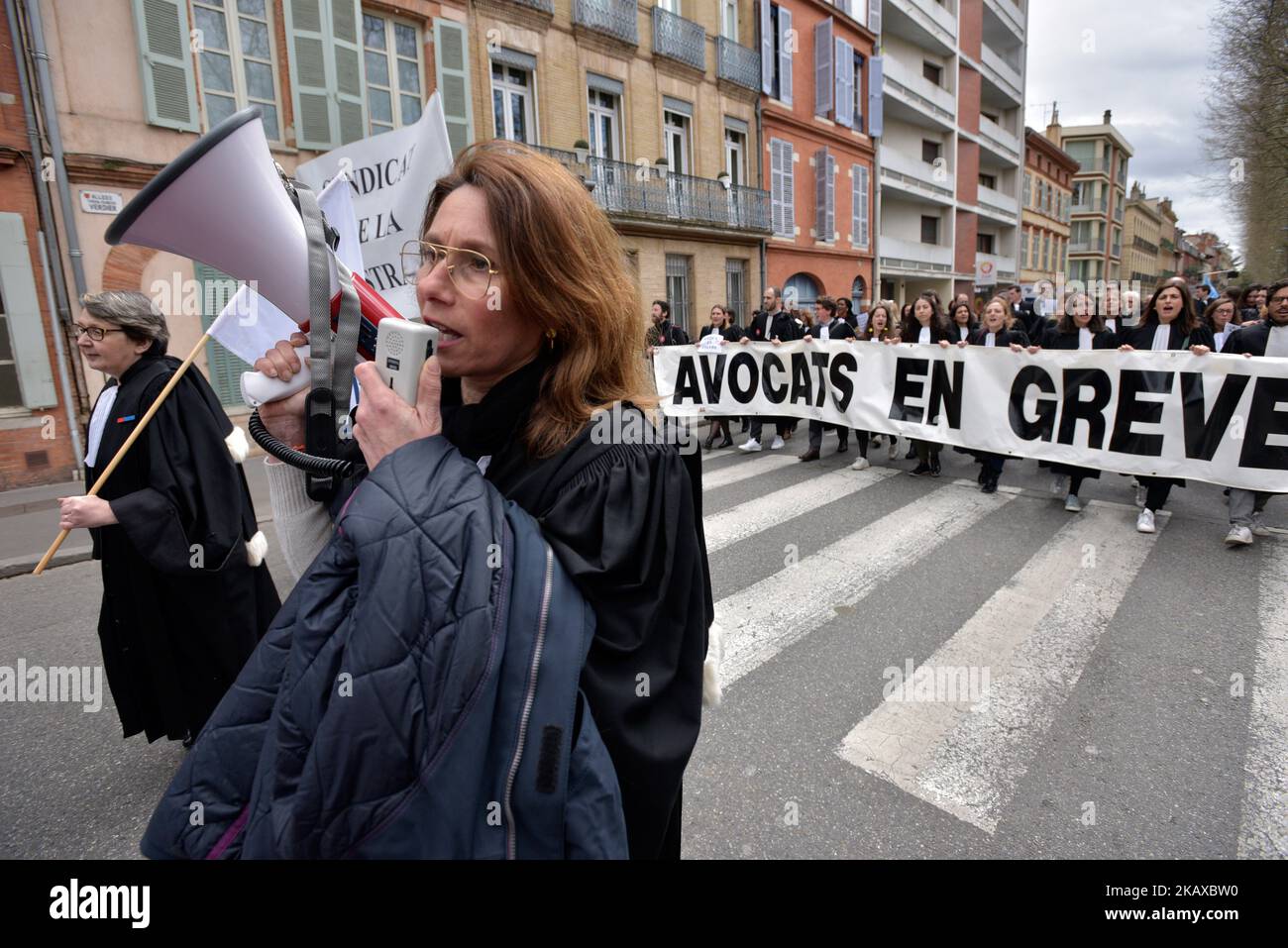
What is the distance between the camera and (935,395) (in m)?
7.57

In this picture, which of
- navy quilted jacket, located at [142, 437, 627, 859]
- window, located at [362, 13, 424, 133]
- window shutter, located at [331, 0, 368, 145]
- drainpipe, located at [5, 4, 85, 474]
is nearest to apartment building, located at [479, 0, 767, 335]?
window, located at [362, 13, 424, 133]

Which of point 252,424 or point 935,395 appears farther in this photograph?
point 935,395

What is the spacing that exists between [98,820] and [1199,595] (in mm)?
6105

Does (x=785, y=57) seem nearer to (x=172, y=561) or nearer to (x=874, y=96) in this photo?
(x=874, y=96)

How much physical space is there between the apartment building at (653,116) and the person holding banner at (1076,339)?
7978mm

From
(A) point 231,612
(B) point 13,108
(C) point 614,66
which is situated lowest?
(A) point 231,612

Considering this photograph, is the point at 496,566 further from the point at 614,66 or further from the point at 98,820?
the point at 614,66

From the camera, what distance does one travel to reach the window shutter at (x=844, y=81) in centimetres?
2200

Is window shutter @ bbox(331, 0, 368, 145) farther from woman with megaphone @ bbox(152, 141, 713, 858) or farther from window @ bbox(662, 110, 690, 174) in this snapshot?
woman with megaphone @ bbox(152, 141, 713, 858)

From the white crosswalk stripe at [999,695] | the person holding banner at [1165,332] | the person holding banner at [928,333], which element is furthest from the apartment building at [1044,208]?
the white crosswalk stripe at [999,695]

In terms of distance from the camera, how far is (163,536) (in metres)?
2.59

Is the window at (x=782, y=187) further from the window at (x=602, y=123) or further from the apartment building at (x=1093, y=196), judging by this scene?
the apartment building at (x=1093, y=196)

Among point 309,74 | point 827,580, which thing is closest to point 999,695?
point 827,580
